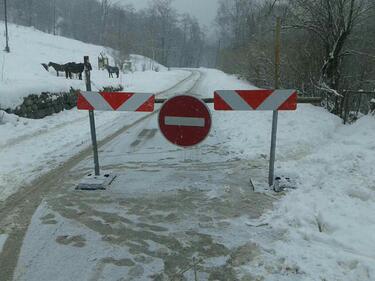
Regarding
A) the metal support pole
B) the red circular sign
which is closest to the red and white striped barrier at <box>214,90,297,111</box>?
the red circular sign

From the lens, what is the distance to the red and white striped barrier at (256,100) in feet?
17.9

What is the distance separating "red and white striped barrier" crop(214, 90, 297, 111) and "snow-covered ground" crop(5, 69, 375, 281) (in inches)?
48.4

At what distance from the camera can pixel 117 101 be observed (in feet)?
18.8

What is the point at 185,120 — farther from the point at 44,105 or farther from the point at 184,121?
the point at 44,105

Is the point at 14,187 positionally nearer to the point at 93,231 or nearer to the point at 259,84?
the point at 93,231

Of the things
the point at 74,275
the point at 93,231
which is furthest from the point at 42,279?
the point at 93,231

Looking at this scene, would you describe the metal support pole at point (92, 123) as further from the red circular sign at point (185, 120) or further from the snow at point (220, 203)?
the red circular sign at point (185, 120)

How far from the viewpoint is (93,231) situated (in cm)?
444

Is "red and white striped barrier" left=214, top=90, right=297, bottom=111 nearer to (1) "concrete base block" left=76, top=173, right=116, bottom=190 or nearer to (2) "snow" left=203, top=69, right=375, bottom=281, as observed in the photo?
(2) "snow" left=203, top=69, right=375, bottom=281

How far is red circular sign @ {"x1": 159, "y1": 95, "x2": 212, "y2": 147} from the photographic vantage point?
4727mm

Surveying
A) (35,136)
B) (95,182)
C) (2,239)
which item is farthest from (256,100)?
(35,136)

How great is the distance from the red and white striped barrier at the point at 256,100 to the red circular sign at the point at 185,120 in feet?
2.57

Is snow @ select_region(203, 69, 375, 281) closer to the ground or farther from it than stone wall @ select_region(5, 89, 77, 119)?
closer to the ground

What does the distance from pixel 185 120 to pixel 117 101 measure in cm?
141
